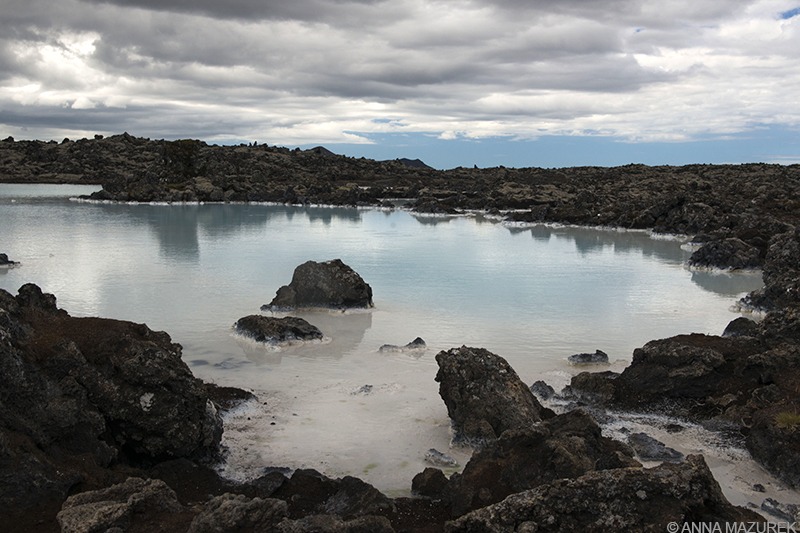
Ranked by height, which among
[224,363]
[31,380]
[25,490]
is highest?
[31,380]

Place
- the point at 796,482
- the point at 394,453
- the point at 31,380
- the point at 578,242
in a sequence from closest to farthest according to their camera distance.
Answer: the point at 31,380
the point at 796,482
the point at 394,453
the point at 578,242

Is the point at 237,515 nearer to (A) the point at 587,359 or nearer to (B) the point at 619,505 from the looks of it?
(B) the point at 619,505

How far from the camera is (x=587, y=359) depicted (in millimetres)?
12234

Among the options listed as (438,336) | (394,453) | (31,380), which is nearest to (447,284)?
(438,336)

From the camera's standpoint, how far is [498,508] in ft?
16.3

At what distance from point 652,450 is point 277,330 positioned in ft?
27.0

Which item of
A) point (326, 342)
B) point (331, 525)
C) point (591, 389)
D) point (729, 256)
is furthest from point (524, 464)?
point (729, 256)

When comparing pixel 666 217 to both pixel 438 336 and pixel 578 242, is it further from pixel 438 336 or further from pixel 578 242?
pixel 438 336

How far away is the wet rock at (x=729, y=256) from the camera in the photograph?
2536cm

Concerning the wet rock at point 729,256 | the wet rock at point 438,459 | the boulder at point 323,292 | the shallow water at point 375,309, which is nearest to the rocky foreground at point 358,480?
the wet rock at point 438,459

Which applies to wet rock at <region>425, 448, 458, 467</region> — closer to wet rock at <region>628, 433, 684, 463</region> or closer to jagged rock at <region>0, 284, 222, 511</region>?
wet rock at <region>628, 433, 684, 463</region>

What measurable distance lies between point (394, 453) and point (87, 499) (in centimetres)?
400

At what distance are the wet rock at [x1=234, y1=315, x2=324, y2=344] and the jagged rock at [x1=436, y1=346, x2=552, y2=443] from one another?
5.04 metres

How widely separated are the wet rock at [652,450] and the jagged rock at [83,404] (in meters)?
5.44
